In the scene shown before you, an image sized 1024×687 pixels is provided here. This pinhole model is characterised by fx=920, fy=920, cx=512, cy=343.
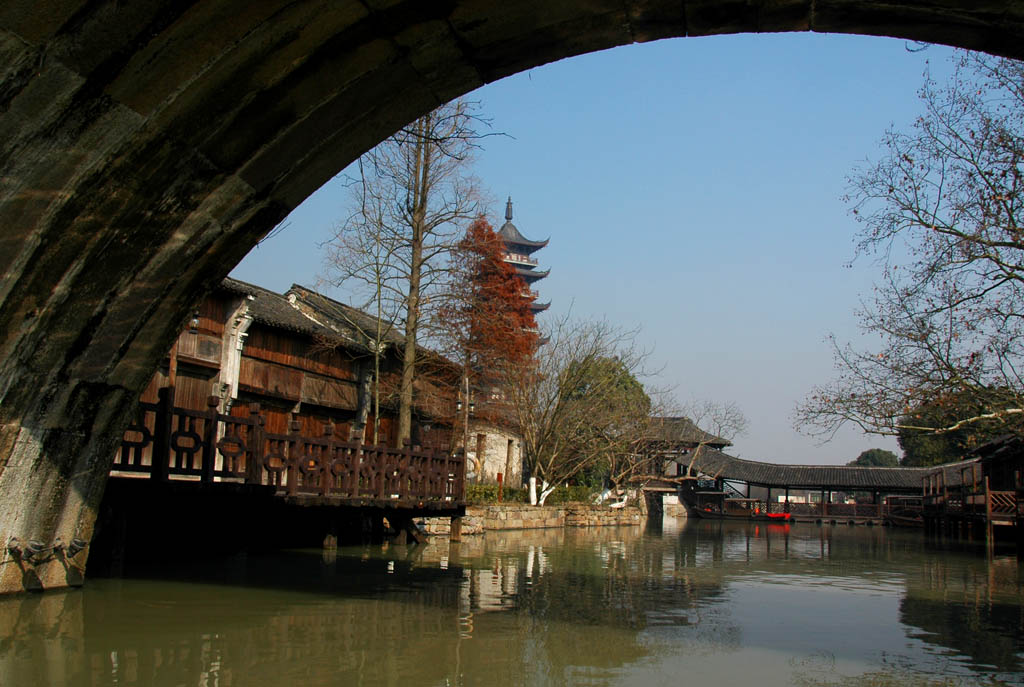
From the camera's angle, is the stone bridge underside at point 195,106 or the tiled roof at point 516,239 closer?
the stone bridge underside at point 195,106

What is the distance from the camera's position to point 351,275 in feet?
72.4

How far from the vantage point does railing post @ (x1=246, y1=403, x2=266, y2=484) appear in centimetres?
1102

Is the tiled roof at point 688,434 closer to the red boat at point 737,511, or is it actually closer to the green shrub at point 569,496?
the red boat at point 737,511

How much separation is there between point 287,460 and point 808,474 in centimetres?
4828

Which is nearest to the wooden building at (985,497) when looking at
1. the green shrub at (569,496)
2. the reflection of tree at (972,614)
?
the reflection of tree at (972,614)

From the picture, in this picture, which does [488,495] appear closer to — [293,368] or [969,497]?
[293,368]

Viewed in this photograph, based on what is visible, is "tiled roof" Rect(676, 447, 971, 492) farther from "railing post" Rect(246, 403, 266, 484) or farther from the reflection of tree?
"railing post" Rect(246, 403, 266, 484)

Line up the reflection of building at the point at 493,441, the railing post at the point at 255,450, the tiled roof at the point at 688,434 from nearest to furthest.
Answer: the railing post at the point at 255,450, the reflection of building at the point at 493,441, the tiled roof at the point at 688,434

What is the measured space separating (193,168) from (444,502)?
37.5ft

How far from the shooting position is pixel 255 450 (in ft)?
36.3

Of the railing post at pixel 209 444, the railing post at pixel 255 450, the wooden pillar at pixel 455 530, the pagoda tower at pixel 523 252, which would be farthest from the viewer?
the pagoda tower at pixel 523 252

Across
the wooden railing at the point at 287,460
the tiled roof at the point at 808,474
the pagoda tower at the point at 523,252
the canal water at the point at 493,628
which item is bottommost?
the canal water at the point at 493,628

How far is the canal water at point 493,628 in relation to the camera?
234 inches

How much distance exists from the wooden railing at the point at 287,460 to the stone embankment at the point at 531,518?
486 cm
